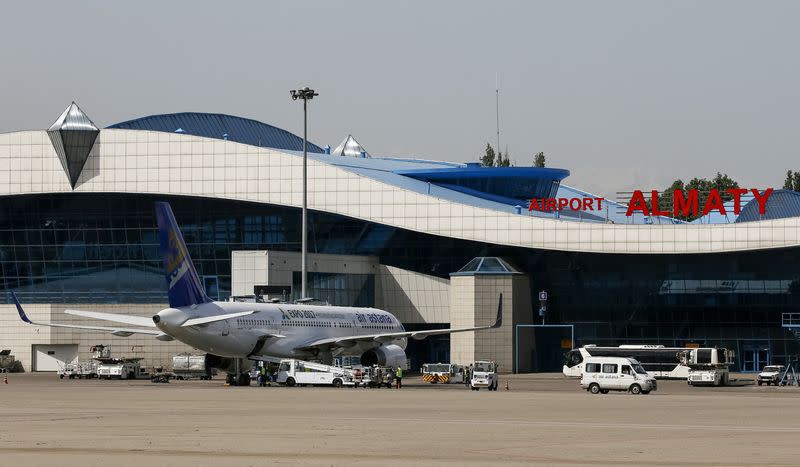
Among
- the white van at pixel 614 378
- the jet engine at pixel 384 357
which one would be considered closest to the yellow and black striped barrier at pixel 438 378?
the jet engine at pixel 384 357

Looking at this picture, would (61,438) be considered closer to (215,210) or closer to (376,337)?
(376,337)

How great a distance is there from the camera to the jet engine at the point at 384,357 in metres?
83.9

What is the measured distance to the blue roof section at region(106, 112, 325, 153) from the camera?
140m

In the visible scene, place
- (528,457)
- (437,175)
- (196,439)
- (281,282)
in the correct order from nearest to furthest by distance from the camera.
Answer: (528,457) < (196,439) < (281,282) < (437,175)

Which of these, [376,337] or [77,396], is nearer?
[77,396]

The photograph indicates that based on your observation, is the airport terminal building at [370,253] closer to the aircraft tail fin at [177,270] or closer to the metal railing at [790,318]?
the metal railing at [790,318]

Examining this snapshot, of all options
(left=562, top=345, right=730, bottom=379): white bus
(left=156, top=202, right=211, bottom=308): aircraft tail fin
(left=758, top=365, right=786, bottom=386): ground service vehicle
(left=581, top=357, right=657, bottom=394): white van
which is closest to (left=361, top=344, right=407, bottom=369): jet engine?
(left=156, top=202, right=211, bottom=308): aircraft tail fin

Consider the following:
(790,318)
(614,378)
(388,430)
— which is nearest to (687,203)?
(790,318)

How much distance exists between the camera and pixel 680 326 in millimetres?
112062

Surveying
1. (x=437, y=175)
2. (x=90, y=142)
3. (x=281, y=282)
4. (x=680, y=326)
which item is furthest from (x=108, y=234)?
(x=680, y=326)

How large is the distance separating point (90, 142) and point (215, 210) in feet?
40.6

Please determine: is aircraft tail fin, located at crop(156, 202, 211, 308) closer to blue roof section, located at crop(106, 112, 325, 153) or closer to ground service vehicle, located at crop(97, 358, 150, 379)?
ground service vehicle, located at crop(97, 358, 150, 379)

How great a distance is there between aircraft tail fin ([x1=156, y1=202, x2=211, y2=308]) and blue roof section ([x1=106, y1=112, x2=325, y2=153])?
6597cm

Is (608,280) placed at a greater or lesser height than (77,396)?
greater
